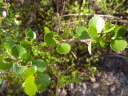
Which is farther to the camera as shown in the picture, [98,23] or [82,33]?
[82,33]

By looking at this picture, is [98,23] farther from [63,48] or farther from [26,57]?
[26,57]

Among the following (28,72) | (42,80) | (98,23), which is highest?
(98,23)

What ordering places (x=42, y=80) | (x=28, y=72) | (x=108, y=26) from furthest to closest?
(x=42, y=80), (x=28, y=72), (x=108, y=26)

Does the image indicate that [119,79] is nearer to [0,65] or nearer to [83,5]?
[83,5]

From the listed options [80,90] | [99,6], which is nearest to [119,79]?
[80,90]

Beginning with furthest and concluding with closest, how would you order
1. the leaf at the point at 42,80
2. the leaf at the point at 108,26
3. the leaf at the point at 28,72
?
the leaf at the point at 42,80
the leaf at the point at 28,72
the leaf at the point at 108,26

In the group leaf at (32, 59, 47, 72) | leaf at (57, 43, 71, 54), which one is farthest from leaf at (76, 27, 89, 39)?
leaf at (32, 59, 47, 72)

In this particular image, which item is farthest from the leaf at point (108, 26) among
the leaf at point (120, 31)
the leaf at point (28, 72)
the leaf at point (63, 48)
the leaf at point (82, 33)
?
the leaf at point (28, 72)

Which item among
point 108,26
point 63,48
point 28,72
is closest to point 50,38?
point 63,48

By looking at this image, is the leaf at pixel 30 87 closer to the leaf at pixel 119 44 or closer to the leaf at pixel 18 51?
the leaf at pixel 18 51
